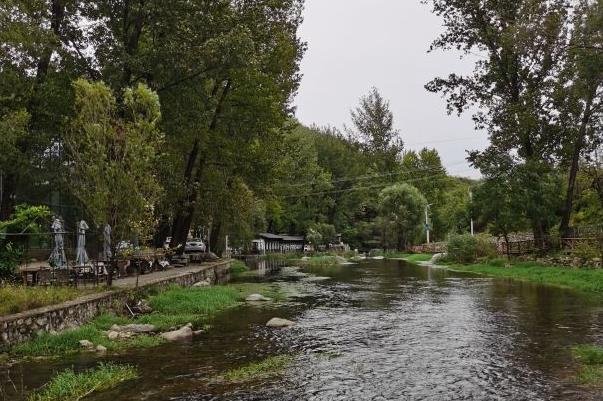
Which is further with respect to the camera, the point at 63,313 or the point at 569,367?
the point at 63,313

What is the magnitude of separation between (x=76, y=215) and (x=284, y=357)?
65.8ft

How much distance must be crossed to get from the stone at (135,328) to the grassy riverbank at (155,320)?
219mm

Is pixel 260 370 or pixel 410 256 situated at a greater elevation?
pixel 410 256

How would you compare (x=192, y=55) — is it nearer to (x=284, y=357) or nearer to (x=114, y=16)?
(x=114, y=16)

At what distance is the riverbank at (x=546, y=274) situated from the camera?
25.4m

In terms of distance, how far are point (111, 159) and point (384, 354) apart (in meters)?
11.4

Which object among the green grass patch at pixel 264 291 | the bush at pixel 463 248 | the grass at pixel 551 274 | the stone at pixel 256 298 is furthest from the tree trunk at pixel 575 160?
the stone at pixel 256 298

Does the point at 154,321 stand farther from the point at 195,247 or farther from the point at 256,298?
the point at 195,247

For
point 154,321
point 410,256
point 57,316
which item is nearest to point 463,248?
point 410,256

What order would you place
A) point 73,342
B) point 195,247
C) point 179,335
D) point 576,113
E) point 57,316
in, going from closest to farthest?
1. point 73,342
2. point 57,316
3. point 179,335
4. point 576,113
5. point 195,247

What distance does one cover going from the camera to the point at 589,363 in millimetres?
11141

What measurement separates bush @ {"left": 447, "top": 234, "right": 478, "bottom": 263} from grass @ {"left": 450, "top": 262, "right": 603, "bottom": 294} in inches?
234

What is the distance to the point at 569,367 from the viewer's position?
11.0 m

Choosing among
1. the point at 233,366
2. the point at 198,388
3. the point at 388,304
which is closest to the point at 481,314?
the point at 388,304
